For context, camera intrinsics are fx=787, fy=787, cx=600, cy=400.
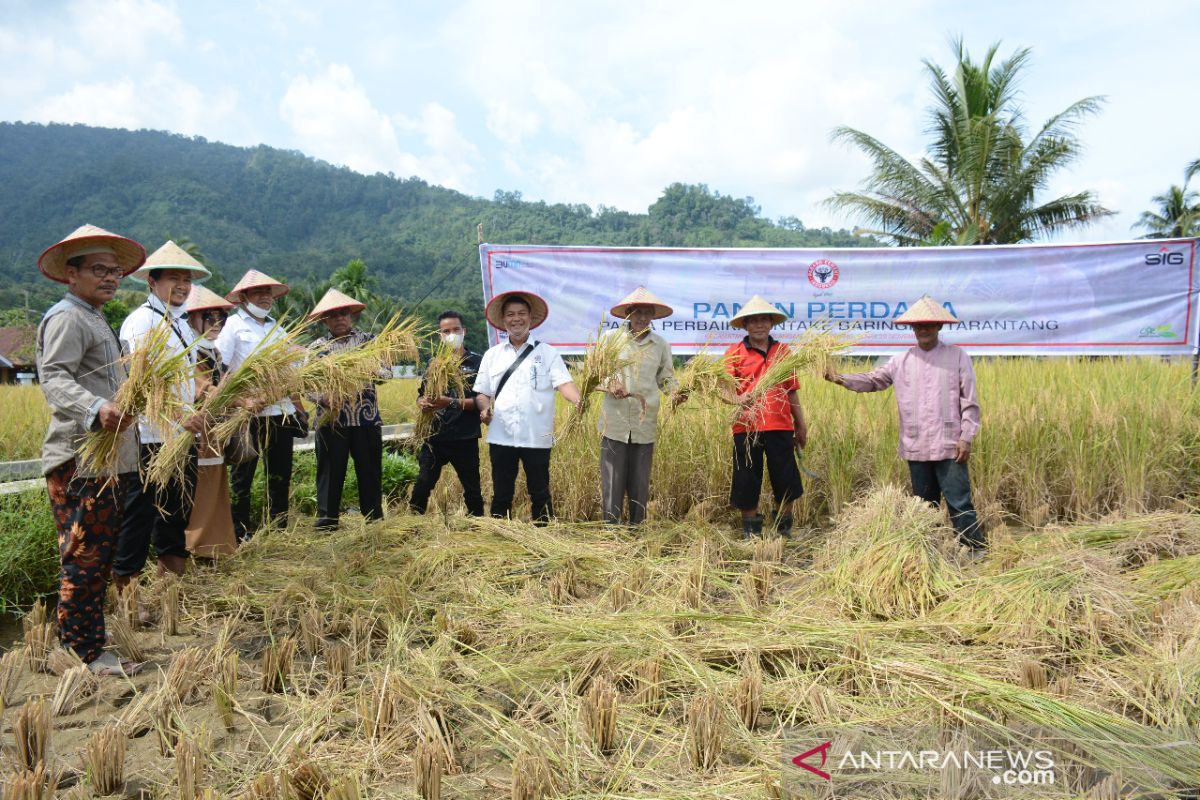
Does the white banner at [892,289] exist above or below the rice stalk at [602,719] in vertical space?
above

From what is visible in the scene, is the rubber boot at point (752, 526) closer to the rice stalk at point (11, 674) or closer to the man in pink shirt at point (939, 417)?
the man in pink shirt at point (939, 417)

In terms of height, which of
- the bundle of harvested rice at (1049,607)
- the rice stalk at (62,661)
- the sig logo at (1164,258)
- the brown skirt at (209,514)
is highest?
the sig logo at (1164,258)

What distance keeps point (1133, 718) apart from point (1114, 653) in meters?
0.56

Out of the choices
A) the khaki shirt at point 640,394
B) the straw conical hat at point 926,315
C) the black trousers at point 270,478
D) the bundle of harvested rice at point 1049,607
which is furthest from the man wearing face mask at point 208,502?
the straw conical hat at point 926,315

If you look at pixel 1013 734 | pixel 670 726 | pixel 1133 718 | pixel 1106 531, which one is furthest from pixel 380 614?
pixel 1106 531

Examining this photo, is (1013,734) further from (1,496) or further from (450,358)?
(1,496)

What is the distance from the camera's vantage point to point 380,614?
138 inches

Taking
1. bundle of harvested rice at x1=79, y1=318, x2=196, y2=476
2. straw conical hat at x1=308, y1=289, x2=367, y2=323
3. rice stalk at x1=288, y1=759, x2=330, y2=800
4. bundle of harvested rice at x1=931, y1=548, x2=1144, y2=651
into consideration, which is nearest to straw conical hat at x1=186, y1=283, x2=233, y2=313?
straw conical hat at x1=308, y1=289, x2=367, y2=323

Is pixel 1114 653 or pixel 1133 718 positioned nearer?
pixel 1133 718

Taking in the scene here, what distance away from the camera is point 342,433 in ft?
15.5

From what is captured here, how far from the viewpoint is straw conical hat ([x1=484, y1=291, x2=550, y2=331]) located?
16.2ft

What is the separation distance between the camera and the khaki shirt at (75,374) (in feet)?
9.46

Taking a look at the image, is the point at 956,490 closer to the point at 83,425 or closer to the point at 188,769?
the point at 188,769

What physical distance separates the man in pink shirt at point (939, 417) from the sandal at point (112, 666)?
3.83 meters
